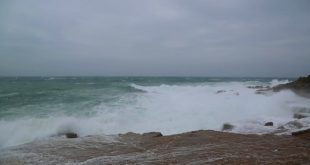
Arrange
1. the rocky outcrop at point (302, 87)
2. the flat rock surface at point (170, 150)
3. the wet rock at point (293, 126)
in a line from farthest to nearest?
the rocky outcrop at point (302, 87) → the wet rock at point (293, 126) → the flat rock surface at point (170, 150)

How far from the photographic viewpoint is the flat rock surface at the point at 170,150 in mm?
5320

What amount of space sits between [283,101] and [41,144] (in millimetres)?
14910

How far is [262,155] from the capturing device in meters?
5.42

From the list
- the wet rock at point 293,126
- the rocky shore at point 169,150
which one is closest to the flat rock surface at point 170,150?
the rocky shore at point 169,150

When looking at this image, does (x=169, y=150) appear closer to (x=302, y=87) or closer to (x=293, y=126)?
(x=293, y=126)

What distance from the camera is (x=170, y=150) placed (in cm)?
622

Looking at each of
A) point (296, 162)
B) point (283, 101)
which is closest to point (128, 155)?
point (296, 162)

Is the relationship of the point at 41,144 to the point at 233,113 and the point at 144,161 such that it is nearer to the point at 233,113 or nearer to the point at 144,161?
the point at 144,161

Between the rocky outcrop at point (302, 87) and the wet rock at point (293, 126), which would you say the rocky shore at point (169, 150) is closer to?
the wet rock at point (293, 126)

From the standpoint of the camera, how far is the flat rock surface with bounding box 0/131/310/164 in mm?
5320

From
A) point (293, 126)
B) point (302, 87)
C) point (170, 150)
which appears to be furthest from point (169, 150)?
point (302, 87)

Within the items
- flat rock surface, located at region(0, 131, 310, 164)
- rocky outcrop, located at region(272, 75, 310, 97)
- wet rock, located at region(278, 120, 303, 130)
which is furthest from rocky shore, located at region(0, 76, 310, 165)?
rocky outcrop, located at region(272, 75, 310, 97)

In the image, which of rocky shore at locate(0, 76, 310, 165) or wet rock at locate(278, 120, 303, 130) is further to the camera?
wet rock at locate(278, 120, 303, 130)

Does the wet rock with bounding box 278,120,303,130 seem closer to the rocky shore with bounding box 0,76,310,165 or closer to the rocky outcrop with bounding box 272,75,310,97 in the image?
the rocky shore with bounding box 0,76,310,165
